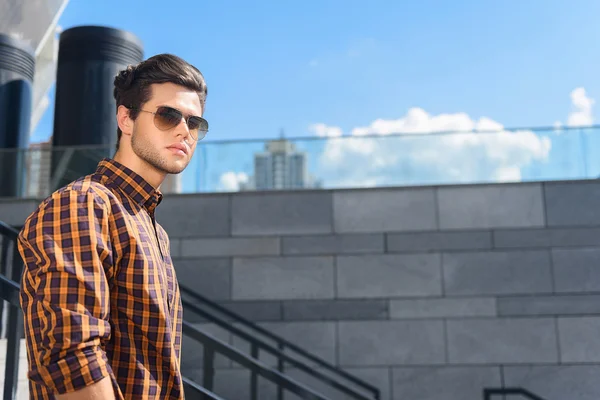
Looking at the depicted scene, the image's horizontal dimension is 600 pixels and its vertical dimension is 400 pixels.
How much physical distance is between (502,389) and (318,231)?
300 cm

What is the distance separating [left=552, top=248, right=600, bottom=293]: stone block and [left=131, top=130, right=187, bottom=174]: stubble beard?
7.45m

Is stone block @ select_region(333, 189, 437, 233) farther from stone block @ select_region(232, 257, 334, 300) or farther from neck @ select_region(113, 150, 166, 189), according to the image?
neck @ select_region(113, 150, 166, 189)

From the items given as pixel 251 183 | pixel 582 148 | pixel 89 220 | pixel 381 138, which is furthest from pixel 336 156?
pixel 89 220

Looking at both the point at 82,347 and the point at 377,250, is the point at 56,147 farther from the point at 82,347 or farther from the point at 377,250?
the point at 82,347

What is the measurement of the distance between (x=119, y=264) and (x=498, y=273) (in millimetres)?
7412

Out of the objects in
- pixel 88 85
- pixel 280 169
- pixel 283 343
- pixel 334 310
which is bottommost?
pixel 283 343

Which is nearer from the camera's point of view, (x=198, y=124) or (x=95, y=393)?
(x=95, y=393)

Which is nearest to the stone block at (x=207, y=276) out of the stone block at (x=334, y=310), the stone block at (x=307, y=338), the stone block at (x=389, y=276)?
the stone block at (x=307, y=338)

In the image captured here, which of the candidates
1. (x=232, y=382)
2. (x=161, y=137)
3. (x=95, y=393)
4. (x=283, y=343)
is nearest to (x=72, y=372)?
(x=95, y=393)

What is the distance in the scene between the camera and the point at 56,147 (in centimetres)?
1007

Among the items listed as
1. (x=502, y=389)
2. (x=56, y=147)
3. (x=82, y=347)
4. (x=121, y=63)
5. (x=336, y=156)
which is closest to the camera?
(x=82, y=347)

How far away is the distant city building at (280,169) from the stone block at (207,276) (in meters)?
1.16

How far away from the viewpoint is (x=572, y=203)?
27.9 feet

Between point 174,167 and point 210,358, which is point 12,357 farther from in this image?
point 174,167
